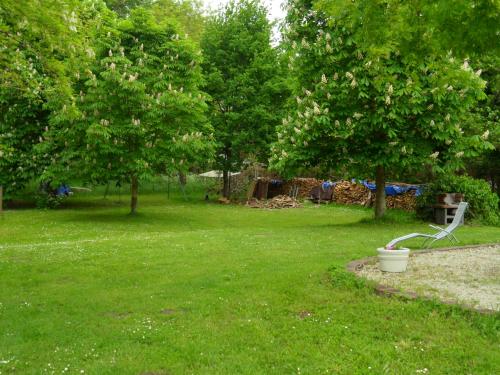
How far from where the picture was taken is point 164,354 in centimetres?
520

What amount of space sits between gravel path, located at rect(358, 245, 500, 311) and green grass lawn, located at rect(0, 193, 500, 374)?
61 centimetres

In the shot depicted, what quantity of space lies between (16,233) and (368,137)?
11.6 meters

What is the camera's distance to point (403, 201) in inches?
1069

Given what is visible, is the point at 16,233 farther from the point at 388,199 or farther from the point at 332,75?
the point at 388,199

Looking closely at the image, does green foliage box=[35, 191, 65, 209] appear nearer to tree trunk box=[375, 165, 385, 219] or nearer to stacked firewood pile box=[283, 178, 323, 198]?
stacked firewood pile box=[283, 178, 323, 198]

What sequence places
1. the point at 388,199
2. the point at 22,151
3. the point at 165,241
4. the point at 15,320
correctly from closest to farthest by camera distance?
the point at 15,320
the point at 165,241
the point at 22,151
the point at 388,199

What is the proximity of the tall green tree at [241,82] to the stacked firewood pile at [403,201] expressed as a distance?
8.40 m

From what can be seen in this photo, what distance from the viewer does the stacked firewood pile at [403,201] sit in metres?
26.6

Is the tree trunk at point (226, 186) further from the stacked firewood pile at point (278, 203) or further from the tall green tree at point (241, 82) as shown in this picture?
the stacked firewood pile at point (278, 203)

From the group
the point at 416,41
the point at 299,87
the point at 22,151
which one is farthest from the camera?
the point at 22,151

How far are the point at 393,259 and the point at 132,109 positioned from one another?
14.1m

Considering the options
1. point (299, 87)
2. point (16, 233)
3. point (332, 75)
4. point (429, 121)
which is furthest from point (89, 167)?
point (429, 121)

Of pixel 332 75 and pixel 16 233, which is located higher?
pixel 332 75

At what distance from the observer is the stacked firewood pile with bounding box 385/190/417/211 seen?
26609mm
